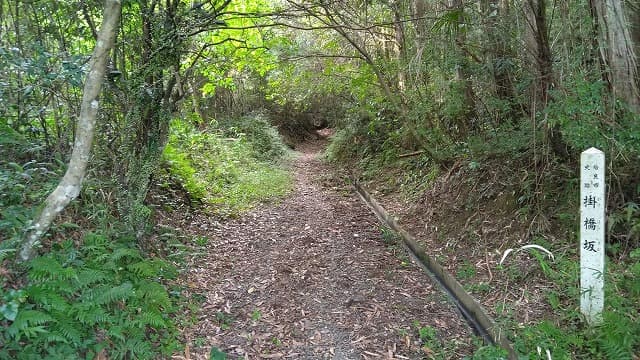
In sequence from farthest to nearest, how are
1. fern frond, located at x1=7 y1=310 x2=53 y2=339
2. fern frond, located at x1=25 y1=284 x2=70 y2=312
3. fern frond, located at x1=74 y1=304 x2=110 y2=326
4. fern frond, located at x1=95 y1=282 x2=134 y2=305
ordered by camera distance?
fern frond, located at x1=95 y1=282 x2=134 y2=305
fern frond, located at x1=74 y1=304 x2=110 y2=326
fern frond, located at x1=25 y1=284 x2=70 y2=312
fern frond, located at x1=7 y1=310 x2=53 y2=339

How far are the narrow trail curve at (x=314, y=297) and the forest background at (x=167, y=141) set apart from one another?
0.56 metres

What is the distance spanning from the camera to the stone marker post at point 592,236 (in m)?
4.02

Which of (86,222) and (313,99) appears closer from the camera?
(86,222)

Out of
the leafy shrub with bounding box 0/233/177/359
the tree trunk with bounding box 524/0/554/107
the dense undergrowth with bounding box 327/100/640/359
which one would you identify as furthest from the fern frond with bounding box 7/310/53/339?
the tree trunk with bounding box 524/0/554/107

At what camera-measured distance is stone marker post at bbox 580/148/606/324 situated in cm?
402

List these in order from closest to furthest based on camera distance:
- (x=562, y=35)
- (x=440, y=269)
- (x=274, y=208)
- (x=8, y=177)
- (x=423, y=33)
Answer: (x=8, y=177) → (x=562, y=35) → (x=440, y=269) → (x=423, y=33) → (x=274, y=208)

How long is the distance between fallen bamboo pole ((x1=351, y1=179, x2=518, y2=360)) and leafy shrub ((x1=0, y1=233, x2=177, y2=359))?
10.4ft

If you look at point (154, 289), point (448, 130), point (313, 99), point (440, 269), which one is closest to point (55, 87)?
point (154, 289)

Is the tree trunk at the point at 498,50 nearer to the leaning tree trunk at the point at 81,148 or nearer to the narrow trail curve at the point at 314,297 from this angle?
the narrow trail curve at the point at 314,297

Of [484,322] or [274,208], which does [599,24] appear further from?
[274,208]

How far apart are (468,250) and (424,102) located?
352cm

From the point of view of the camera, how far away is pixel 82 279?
3.93 metres

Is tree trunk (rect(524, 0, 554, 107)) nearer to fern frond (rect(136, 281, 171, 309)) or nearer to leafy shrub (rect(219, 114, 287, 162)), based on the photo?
fern frond (rect(136, 281, 171, 309))

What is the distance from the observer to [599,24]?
4.73 metres
